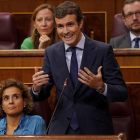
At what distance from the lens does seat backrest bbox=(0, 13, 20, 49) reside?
4.97 feet

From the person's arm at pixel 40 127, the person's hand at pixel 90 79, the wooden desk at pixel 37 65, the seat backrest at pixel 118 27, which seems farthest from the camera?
the seat backrest at pixel 118 27

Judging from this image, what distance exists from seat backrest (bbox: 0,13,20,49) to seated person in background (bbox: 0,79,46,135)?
1.86ft

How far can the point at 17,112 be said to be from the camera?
0.96m

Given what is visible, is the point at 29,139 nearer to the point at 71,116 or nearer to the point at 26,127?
the point at 71,116

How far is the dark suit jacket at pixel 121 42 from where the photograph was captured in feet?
4.50

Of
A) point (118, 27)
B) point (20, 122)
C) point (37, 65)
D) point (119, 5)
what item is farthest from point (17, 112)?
point (119, 5)

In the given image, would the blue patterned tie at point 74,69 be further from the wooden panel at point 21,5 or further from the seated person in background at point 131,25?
the wooden panel at point 21,5

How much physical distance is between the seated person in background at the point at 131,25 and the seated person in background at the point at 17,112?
52 centimetres

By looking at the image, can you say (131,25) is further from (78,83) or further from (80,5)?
(78,83)

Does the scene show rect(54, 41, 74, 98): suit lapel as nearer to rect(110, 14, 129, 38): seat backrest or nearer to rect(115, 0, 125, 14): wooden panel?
rect(110, 14, 129, 38): seat backrest

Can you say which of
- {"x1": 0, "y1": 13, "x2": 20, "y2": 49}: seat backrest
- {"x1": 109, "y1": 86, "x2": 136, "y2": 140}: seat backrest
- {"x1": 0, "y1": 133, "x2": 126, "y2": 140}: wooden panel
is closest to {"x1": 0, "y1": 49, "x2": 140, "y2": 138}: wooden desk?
{"x1": 109, "y1": 86, "x2": 136, "y2": 140}: seat backrest

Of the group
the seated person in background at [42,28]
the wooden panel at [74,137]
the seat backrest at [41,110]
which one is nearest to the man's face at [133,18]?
the seated person in background at [42,28]

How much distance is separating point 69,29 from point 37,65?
1.14ft

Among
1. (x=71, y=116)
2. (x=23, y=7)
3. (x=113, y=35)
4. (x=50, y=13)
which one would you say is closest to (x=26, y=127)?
(x=71, y=116)
